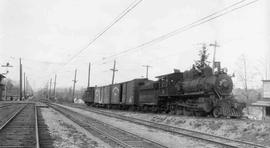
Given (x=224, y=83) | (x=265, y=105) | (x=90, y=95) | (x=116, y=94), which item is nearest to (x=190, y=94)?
(x=224, y=83)

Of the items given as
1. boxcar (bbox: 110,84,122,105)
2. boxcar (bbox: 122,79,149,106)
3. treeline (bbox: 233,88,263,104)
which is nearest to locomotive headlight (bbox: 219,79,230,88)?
boxcar (bbox: 122,79,149,106)

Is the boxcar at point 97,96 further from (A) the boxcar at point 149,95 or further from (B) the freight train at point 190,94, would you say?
(A) the boxcar at point 149,95

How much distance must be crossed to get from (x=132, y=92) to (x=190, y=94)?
12.7 m

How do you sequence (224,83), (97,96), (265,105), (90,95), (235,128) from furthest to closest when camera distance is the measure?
(90,95)
(97,96)
(265,105)
(224,83)
(235,128)

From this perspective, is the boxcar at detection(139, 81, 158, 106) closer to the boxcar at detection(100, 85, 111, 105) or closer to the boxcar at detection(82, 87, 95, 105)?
the boxcar at detection(100, 85, 111, 105)

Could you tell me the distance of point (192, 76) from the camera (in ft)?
88.7

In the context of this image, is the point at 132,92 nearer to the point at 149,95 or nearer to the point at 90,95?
the point at 149,95

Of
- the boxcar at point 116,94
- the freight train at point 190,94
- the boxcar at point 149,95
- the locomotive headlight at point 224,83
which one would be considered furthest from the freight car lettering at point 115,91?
the locomotive headlight at point 224,83

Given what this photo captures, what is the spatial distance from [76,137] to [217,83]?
1258 cm

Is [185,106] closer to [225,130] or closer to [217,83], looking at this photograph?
[217,83]

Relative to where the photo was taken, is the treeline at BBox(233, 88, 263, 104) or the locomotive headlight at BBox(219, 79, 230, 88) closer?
the locomotive headlight at BBox(219, 79, 230, 88)

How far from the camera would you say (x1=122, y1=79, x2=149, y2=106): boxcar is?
36562mm

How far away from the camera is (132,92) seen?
3706 centimetres

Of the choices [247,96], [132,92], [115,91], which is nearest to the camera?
[132,92]
